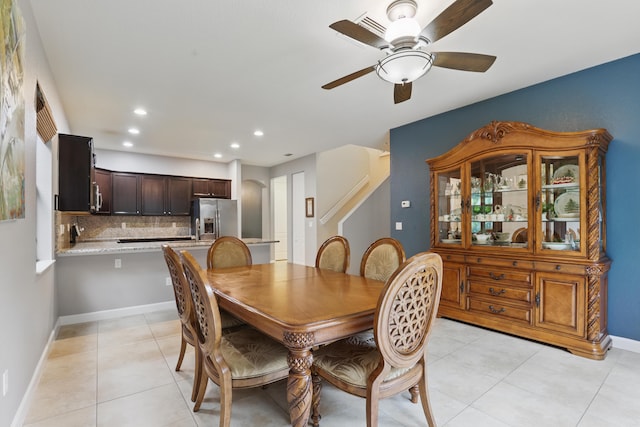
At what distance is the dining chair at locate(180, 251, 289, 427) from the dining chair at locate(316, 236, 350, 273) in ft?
4.15

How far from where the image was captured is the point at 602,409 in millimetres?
1947

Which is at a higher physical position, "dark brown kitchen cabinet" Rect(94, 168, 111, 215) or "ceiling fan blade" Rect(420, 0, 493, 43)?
"ceiling fan blade" Rect(420, 0, 493, 43)

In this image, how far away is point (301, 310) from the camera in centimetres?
161

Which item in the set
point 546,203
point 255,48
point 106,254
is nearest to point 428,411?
point 546,203

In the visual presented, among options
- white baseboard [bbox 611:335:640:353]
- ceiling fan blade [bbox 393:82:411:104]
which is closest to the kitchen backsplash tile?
ceiling fan blade [bbox 393:82:411:104]

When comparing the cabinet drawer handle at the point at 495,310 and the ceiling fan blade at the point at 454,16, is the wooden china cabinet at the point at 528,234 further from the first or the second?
the ceiling fan blade at the point at 454,16

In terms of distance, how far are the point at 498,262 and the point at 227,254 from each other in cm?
280

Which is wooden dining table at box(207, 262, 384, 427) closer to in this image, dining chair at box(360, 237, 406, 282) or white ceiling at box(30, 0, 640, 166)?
dining chair at box(360, 237, 406, 282)

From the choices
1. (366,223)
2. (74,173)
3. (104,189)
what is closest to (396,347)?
(74,173)

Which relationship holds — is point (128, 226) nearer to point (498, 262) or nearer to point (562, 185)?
point (498, 262)

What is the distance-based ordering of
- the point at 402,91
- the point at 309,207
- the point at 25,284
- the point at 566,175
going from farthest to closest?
1. the point at 309,207
2. the point at 566,175
3. the point at 402,91
4. the point at 25,284

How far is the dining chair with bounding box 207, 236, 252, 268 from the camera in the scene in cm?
319

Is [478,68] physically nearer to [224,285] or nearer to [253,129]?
[224,285]

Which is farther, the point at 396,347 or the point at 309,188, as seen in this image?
the point at 309,188
